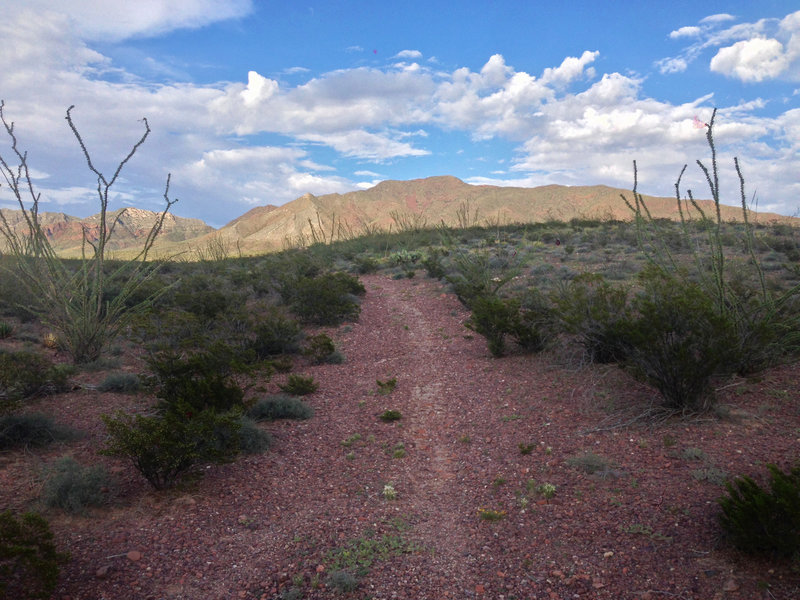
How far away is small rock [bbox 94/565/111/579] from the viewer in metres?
3.51

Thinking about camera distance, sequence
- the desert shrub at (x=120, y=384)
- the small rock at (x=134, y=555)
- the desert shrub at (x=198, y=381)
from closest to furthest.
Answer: the small rock at (x=134, y=555), the desert shrub at (x=198, y=381), the desert shrub at (x=120, y=384)

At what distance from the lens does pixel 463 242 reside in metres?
26.4

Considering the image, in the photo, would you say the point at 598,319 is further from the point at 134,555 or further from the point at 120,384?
the point at 120,384

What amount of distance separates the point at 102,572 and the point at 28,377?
4.31 metres

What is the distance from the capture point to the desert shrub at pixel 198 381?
20.0 feet

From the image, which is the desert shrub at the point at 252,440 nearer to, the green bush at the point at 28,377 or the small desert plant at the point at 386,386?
the small desert plant at the point at 386,386

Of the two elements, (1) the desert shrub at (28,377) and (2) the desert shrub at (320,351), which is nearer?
(1) the desert shrub at (28,377)

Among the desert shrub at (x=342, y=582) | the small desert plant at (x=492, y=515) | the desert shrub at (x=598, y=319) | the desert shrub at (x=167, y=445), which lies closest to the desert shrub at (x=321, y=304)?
the desert shrub at (x=598, y=319)

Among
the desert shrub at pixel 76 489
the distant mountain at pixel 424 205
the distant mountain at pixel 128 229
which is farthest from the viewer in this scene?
the distant mountain at pixel 128 229

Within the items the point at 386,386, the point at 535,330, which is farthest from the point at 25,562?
the point at 535,330

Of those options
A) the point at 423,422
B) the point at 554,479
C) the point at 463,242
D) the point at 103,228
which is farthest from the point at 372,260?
the point at 554,479

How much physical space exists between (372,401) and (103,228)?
5330 mm

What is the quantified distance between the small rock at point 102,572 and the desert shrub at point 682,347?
18.0 feet

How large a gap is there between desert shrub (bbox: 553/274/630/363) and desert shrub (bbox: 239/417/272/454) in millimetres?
4382
